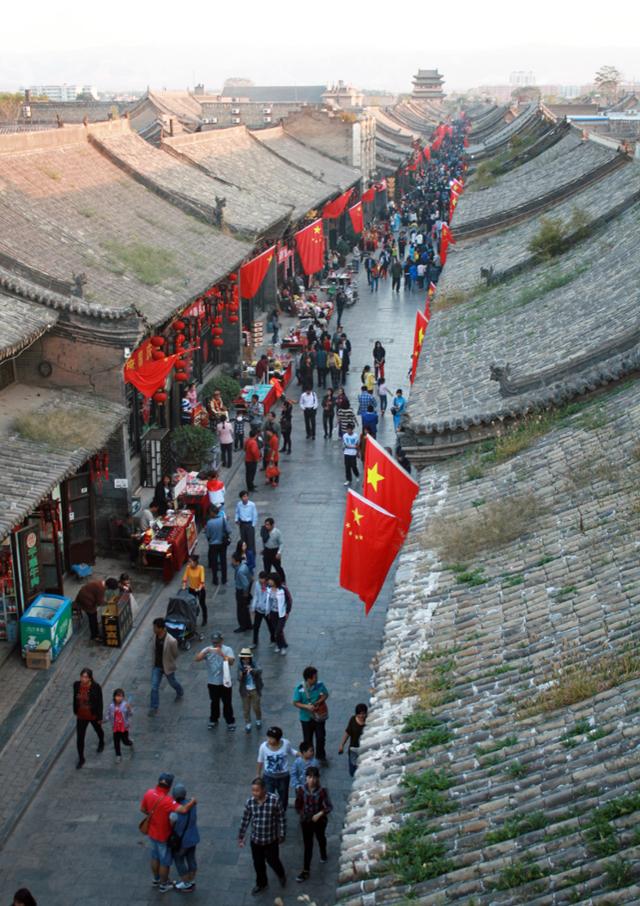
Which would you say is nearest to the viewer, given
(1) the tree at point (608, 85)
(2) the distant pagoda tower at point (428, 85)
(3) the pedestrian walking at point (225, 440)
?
(3) the pedestrian walking at point (225, 440)

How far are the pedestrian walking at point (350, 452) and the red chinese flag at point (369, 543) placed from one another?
989 cm

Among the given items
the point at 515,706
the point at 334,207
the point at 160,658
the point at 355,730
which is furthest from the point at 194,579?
the point at 334,207

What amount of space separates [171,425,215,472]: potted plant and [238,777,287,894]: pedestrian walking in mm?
12939

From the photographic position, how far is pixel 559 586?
1015 centimetres

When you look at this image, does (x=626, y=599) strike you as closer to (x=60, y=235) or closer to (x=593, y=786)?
(x=593, y=786)

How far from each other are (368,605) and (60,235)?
12.0m

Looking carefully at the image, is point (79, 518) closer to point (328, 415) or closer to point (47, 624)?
point (47, 624)

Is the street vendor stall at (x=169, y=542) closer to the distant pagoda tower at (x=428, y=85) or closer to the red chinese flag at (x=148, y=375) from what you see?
the red chinese flag at (x=148, y=375)

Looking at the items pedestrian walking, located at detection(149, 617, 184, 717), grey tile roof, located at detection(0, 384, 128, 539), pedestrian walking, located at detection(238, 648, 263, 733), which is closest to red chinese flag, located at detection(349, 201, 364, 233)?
grey tile roof, located at detection(0, 384, 128, 539)

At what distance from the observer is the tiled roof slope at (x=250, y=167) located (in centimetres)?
3888

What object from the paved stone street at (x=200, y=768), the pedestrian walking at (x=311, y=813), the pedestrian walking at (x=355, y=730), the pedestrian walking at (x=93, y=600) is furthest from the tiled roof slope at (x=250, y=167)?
the pedestrian walking at (x=311, y=813)

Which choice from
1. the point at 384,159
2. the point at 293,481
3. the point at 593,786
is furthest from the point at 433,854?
the point at 384,159

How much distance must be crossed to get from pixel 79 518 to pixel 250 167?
2692cm

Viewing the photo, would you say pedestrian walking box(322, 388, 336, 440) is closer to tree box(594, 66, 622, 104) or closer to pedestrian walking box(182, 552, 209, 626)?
pedestrian walking box(182, 552, 209, 626)
